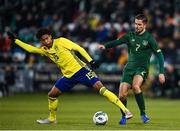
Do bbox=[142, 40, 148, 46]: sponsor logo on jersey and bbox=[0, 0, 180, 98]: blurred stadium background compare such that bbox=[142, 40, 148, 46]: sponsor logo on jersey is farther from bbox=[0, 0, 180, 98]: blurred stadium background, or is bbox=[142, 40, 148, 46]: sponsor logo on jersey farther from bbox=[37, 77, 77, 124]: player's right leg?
bbox=[0, 0, 180, 98]: blurred stadium background

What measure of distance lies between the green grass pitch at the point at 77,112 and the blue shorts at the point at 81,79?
872 millimetres

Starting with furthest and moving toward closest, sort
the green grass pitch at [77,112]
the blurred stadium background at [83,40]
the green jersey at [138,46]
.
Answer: the blurred stadium background at [83,40], the green jersey at [138,46], the green grass pitch at [77,112]

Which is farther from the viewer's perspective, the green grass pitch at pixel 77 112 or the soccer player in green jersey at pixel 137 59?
the soccer player in green jersey at pixel 137 59

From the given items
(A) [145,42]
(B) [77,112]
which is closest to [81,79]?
(A) [145,42]

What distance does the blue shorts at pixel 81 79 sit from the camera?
15.2 metres

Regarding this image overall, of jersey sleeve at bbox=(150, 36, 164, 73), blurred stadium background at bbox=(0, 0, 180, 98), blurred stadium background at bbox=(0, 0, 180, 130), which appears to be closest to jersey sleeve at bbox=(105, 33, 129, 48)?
jersey sleeve at bbox=(150, 36, 164, 73)

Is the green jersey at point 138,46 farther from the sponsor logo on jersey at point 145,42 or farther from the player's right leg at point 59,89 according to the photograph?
the player's right leg at point 59,89

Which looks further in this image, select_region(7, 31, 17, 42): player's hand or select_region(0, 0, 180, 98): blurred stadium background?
select_region(0, 0, 180, 98): blurred stadium background

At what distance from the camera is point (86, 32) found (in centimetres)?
3186

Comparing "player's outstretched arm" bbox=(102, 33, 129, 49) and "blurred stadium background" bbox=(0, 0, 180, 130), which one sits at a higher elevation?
"blurred stadium background" bbox=(0, 0, 180, 130)

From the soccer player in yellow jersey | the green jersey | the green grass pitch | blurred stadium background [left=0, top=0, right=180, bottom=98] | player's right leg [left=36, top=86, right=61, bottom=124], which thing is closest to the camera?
the green grass pitch

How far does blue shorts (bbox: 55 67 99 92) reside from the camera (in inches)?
Answer: 598

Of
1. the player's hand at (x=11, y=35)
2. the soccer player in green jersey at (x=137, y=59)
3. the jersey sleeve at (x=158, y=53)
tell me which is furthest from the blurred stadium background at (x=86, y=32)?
the player's hand at (x=11, y=35)

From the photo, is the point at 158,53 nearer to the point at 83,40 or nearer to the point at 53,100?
the point at 53,100
